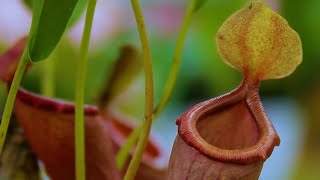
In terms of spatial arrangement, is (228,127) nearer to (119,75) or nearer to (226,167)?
(226,167)


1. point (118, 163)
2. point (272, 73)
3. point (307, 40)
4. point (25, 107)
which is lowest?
point (307, 40)

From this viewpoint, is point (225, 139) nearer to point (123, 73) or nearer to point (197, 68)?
point (123, 73)

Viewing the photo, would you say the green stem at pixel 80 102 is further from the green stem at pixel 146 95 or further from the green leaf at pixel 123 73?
the green leaf at pixel 123 73

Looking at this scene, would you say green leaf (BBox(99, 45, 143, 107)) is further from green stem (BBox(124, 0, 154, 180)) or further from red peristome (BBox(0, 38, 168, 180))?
green stem (BBox(124, 0, 154, 180))

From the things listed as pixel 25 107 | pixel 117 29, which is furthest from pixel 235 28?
pixel 117 29

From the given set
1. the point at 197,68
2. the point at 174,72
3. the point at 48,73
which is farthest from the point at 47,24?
the point at 197,68

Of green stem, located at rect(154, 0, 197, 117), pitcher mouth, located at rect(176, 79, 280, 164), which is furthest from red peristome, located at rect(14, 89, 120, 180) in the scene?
pitcher mouth, located at rect(176, 79, 280, 164)
